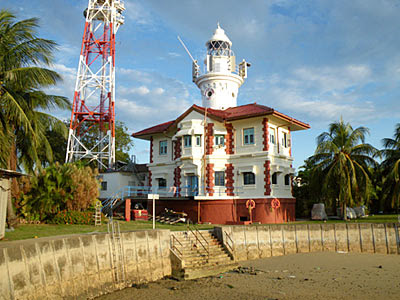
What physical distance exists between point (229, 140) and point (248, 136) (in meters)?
1.55

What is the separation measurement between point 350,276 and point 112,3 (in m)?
34.5

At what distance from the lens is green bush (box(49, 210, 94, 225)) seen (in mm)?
22812

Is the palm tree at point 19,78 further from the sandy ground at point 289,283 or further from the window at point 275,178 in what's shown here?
the window at point 275,178

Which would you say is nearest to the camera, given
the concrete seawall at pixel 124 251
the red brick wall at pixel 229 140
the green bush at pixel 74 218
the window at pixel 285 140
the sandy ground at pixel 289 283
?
the concrete seawall at pixel 124 251

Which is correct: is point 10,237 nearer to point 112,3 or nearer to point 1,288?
point 1,288

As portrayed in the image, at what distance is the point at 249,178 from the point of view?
27.7 metres

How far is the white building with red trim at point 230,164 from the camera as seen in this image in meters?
26.9

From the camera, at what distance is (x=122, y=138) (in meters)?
46.9

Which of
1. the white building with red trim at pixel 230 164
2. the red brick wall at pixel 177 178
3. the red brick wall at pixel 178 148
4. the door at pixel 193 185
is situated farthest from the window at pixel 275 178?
the red brick wall at pixel 178 148

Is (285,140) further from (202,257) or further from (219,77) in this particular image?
(202,257)

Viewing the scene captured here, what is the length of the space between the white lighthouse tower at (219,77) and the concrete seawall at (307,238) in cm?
1447

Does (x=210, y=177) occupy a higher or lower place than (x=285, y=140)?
lower

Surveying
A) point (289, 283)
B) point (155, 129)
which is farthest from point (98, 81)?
point (289, 283)

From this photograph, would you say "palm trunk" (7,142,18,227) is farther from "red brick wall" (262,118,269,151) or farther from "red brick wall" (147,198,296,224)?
"red brick wall" (262,118,269,151)
